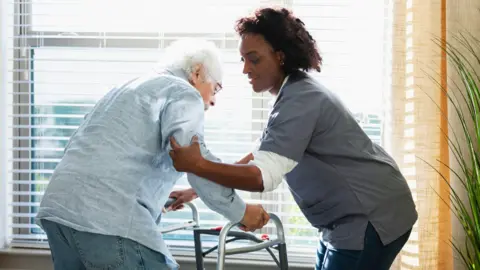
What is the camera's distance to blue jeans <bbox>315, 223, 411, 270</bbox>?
76.8 inches

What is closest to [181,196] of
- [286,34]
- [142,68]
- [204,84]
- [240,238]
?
[240,238]

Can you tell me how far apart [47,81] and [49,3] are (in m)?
0.36

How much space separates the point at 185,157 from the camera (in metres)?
1.83

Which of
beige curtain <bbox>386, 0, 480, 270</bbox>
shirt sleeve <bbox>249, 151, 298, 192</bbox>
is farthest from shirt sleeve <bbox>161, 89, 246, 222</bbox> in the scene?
beige curtain <bbox>386, 0, 480, 270</bbox>

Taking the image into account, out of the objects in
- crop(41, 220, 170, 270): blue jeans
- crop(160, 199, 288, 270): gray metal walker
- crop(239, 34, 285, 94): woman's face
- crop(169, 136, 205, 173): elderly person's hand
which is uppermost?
crop(239, 34, 285, 94): woman's face

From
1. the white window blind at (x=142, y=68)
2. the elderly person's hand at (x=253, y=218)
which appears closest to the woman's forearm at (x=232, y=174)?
the elderly person's hand at (x=253, y=218)

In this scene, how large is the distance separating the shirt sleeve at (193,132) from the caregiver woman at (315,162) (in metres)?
0.03

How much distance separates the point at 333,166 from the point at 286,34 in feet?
1.31

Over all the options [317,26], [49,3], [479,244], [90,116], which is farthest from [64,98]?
[479,244]

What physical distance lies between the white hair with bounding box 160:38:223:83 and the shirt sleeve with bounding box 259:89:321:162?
1.01ft

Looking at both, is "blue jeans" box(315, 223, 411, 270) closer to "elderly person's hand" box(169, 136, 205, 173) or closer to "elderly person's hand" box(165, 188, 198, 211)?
"elderly person's hand" box(169, 136, 205, 173)

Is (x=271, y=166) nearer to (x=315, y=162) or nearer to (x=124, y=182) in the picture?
(x=315, y=162)

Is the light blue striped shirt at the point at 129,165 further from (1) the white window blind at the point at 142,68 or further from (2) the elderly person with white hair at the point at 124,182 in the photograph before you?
(1) the white window blind at the point at 142,68

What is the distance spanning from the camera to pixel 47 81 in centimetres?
329
